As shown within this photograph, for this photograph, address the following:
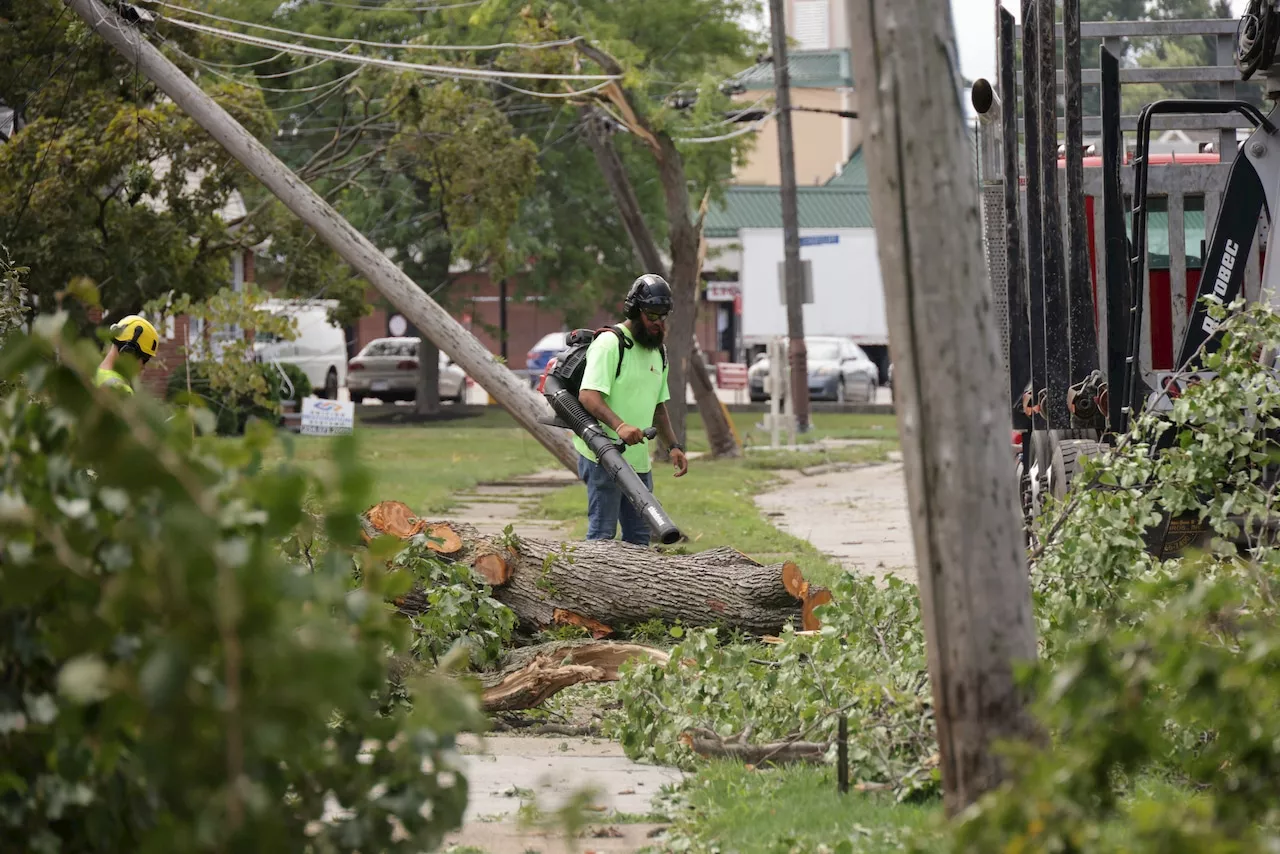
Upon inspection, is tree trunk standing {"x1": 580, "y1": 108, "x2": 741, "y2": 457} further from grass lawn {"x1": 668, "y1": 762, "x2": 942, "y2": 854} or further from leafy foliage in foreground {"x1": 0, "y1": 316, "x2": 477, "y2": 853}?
leafy foliage in foreground {"x1": 0, "y1": 316, "x2": 477, "y2": 853}

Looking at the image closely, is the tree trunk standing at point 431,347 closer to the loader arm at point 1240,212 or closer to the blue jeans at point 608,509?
the blue jeans at point 608,509

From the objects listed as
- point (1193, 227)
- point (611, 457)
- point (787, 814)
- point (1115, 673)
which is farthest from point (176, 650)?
point (1193, 227)

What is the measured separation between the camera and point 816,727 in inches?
221

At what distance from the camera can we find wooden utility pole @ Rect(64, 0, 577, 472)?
1117cm

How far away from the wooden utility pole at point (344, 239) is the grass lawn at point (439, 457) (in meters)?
1.94

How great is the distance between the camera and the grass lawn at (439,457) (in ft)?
54.7

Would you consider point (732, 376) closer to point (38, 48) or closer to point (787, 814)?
point (38, 48)

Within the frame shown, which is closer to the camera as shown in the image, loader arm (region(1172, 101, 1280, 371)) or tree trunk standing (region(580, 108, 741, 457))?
loader arm (region(1172, 101, 1280, 371))

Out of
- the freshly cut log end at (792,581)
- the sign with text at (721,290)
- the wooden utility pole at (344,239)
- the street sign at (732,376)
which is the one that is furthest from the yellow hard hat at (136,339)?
the sign with text at (721,290)

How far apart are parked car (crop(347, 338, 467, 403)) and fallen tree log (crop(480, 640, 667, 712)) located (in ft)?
99.1

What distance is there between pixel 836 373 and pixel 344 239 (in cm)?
2647

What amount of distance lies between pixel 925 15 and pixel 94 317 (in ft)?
59.6

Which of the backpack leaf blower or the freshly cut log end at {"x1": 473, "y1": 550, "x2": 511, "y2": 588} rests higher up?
the backpack leaf blower

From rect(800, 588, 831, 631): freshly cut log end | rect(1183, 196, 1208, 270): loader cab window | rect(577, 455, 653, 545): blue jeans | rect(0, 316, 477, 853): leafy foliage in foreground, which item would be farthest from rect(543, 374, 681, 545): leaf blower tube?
rect(0, 316, 477, 853): leafy foliage in foreground
